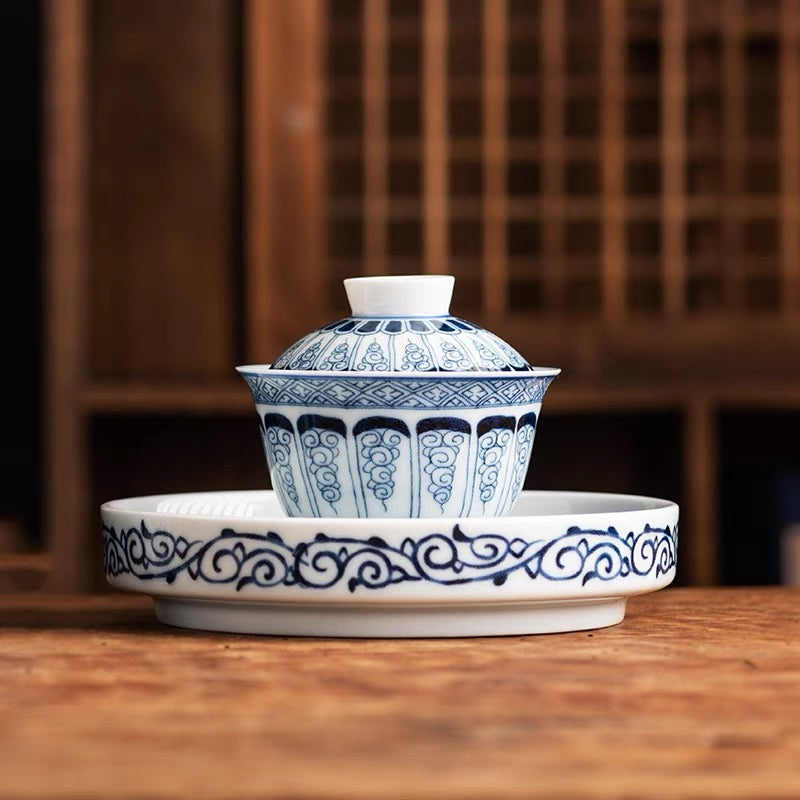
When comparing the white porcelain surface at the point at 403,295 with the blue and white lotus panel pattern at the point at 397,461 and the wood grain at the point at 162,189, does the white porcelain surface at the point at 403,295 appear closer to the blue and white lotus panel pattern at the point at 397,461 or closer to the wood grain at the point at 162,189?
the blue and white lotus panel pattern at the point at 397,461

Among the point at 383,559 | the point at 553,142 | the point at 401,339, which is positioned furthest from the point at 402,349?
the point at 553,142

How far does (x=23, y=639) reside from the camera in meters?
0.75

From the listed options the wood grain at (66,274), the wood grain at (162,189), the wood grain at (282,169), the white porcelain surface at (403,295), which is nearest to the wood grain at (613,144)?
the wood grain at (282,169)

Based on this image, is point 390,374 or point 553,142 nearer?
point 390,374

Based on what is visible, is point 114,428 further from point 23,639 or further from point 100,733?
point 100,733

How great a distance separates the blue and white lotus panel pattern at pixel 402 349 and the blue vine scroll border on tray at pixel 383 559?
11 centimetres

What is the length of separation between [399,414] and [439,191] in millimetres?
1459

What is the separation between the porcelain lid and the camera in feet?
2.61

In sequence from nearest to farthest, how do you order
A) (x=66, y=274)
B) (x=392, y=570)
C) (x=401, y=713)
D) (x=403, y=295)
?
1. (x=401, y=713)
2. (x=392, y=570)
3. (x=403, y=295)
4. (x=66, y=274)

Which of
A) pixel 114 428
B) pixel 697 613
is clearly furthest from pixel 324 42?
pixel 697 613

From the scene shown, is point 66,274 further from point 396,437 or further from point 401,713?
point 401,713

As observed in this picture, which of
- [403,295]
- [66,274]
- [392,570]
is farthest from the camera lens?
[66,274]

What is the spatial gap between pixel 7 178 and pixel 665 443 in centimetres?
142

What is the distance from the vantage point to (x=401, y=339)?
0.80 m
